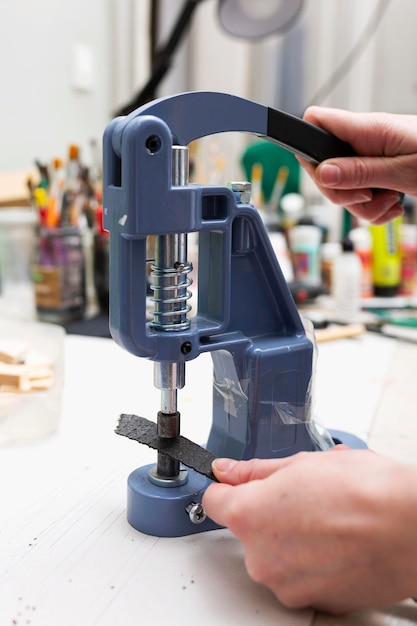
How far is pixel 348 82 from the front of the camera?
6.59 ft

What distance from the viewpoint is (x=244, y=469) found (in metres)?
0.42

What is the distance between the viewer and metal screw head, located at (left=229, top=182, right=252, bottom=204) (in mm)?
473

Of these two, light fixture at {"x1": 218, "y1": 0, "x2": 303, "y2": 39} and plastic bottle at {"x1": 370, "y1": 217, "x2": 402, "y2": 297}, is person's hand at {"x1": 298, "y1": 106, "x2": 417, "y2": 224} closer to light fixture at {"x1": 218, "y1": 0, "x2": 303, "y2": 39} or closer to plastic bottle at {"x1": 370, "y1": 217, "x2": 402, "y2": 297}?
plastic bottle at {"x1": 370, "y1": 217, "x2": 402, "y2": 297}

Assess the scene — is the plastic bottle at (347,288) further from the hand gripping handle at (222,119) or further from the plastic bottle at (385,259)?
the hand gripping handle at (222,119)

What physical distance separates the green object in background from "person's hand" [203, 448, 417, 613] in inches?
49.6

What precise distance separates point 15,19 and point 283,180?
2.16 ft

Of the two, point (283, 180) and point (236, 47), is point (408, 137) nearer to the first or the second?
point (283, 180)

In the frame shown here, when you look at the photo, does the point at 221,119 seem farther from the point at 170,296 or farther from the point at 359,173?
the point at 359,173

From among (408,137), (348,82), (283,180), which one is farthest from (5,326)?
(348,82)

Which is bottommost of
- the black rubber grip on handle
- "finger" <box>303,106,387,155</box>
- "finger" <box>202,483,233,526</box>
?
"finger" <box>202,483,233,526</box>

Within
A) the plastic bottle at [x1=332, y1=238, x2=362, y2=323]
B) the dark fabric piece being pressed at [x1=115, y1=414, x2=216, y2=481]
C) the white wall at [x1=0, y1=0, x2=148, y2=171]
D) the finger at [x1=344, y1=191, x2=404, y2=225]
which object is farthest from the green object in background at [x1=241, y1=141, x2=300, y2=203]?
the dark fabric piece being pressed at [x1=115, y1=414, x2=216, y2=481]

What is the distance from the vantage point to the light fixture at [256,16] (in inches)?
50.8

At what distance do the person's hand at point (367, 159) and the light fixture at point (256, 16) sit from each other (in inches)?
28.7

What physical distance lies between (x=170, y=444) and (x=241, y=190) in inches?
7.7
